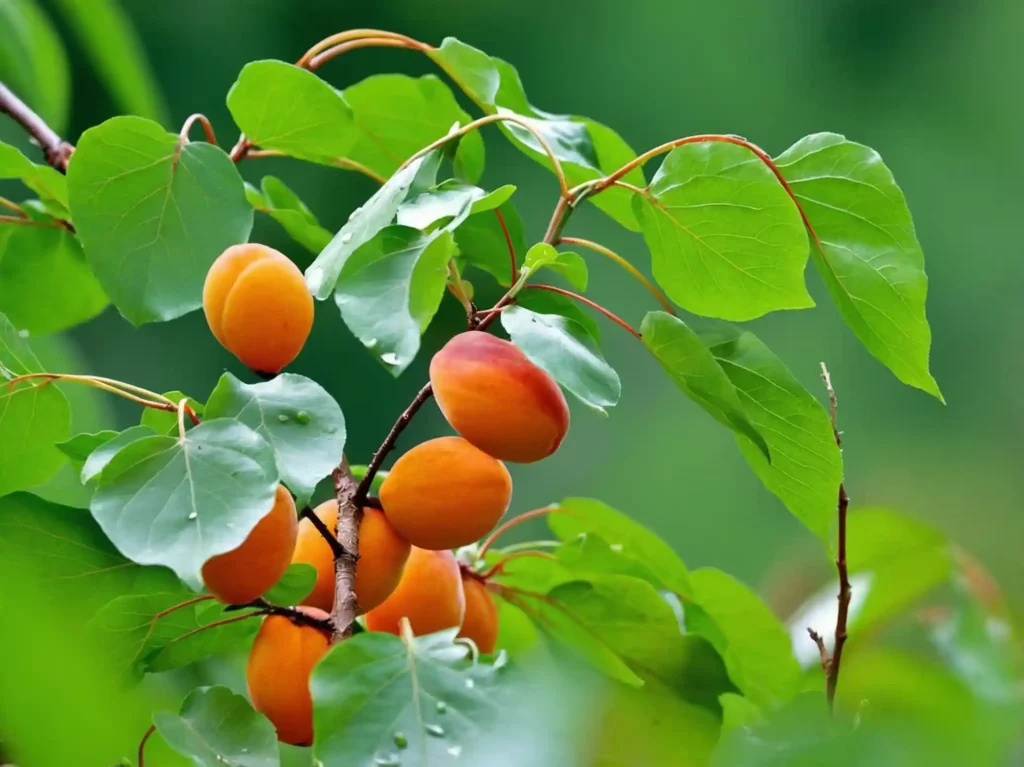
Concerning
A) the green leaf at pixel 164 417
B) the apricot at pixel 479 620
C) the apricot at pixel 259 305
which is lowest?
the apricot at pixel 479 620

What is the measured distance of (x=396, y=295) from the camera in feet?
0.77

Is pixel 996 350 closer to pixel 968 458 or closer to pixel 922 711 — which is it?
pixel 968 458

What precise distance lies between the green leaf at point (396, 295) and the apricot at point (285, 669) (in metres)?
0.07

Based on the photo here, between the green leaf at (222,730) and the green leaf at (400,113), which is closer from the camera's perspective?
the green leaf at (222,730)

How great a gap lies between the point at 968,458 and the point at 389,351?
2153 millimetres

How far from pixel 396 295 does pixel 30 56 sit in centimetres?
31

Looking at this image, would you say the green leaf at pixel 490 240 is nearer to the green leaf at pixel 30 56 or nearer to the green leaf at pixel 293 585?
the green leaf at pixel 293 585

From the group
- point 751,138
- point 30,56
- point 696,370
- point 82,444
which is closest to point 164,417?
point 82,444

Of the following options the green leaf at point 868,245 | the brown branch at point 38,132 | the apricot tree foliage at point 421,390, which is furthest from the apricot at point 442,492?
the brown branch at point 38,132

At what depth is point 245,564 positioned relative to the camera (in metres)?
0.22

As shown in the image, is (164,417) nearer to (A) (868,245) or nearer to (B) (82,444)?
(B) (82,444)

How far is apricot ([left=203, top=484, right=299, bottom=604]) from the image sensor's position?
0.22m

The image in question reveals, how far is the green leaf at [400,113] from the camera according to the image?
14.5 inches

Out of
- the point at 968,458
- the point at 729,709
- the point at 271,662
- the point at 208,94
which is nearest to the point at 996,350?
the point at 968,458
